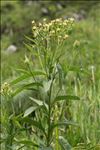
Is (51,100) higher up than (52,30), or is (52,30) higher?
(52,30)

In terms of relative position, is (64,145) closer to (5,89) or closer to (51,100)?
(51,100)

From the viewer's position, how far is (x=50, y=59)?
157cm

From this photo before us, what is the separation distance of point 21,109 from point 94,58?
1717 millimetres

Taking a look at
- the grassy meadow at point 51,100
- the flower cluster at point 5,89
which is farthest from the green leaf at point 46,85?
the flower cluster at point 5,89

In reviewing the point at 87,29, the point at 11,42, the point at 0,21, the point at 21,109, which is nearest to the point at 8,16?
the point at 0,21

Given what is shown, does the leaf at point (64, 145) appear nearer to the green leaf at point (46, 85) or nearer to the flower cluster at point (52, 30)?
the green leaf at point (46, 85)

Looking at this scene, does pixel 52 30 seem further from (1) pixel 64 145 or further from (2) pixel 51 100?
(1) pixel 64 145

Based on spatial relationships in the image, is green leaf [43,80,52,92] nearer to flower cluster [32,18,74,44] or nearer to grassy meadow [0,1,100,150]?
grassy meadow [0,1,100,150]

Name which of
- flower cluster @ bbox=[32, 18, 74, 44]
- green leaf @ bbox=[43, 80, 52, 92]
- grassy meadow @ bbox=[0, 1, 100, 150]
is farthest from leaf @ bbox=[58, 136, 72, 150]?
flower cluster @ bbox=[32, 18, 74, 44]

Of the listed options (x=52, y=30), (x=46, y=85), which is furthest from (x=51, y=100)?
(x=52, y=30)

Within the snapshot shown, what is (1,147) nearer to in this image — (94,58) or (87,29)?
(94,58)

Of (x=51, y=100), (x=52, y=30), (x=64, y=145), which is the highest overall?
(x=52, y=30)

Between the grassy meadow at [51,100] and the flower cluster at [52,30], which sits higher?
the flower cluster at [52,30]

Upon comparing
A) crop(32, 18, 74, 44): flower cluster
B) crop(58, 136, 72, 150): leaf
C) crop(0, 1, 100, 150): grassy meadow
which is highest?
crop(32, 18, 74, 44): flower cluster
